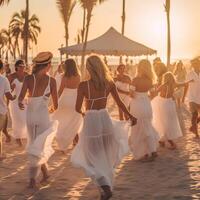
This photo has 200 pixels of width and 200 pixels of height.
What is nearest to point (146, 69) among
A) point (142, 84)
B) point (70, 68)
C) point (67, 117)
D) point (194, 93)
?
point (142, 84)

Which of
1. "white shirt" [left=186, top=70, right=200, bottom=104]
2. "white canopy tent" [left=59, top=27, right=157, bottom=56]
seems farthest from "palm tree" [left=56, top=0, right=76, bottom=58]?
"white shirt" [left=186, top=70, right=200, bottom=104]

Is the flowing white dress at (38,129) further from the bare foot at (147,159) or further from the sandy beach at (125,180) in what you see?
the bare foot at (147,159)

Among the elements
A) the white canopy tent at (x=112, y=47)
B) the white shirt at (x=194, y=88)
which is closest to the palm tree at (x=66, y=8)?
the white canopy tent at (x=112, y=47)

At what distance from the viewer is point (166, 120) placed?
38.9 feet

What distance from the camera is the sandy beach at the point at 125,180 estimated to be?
314 inches

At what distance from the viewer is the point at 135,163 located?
10.4 meters

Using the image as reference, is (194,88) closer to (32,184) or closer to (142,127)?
(142,127)

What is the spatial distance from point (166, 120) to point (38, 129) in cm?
419

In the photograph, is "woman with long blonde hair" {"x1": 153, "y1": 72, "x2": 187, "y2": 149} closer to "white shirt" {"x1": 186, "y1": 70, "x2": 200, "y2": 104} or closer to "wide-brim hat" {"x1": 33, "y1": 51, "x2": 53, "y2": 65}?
"white shirt" {"x1": 186, "y1": 70, "x2": 200, "y2": 104}

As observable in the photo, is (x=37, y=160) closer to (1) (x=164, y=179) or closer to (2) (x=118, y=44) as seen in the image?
(1) (x=164, y=179)

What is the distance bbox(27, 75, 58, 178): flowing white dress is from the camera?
8.23 meters

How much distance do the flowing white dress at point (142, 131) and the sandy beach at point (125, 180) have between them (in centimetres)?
25

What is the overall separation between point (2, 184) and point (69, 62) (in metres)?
3.16

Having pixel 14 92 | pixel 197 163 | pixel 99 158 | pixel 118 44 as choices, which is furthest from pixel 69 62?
pixel 118 44
